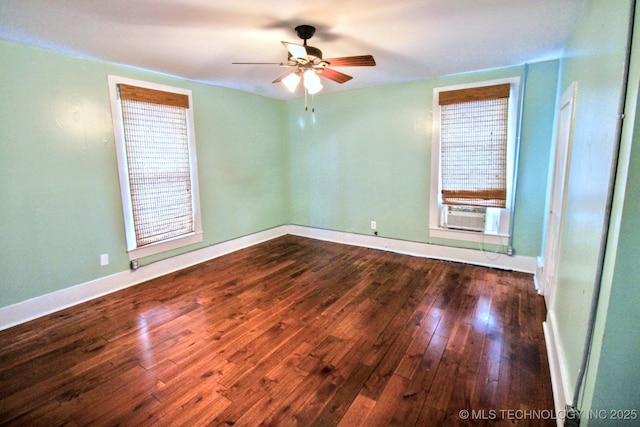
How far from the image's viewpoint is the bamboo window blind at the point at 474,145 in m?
3.59

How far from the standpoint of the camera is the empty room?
5.41 feet

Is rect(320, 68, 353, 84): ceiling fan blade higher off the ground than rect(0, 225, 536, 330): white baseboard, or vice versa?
rect(320, 68, 353, 84): ceiling fan blade

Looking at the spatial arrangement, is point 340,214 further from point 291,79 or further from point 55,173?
point 55,173

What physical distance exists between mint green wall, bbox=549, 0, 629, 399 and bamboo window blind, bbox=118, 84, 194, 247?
13.2ft

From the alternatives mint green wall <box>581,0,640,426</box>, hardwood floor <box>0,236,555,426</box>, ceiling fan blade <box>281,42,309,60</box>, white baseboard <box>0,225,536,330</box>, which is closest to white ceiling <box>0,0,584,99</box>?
ceiling fan blade <box>281,42,309,60</box>

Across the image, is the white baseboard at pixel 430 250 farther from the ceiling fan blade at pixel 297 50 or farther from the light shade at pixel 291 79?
the ceiling fan blade at pixel 297 50

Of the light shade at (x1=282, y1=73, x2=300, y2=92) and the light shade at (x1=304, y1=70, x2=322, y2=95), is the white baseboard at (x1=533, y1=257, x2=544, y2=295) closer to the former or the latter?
the light shade at (x1=304, y1=70, x2=322, y2=95)

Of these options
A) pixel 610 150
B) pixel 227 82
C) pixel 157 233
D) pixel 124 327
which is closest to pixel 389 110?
pixel 227 82

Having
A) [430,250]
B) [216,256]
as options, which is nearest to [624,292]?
[430,250]

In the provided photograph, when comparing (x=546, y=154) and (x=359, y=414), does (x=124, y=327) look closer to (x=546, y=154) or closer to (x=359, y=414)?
(x=359, y=414)

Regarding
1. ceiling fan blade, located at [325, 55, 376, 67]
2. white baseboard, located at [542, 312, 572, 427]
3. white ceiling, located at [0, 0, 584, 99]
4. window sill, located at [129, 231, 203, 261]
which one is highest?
white ceiling, located at [0, 0, 584, 99]

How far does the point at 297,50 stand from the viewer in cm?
231

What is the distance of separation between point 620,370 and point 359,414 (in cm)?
122

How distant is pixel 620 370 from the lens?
3.70ft
